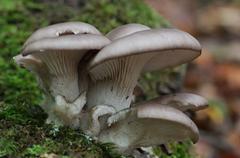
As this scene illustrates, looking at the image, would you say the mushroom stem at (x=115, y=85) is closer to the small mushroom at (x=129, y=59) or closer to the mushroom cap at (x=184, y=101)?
the small mushroom at (x=129, y=59)

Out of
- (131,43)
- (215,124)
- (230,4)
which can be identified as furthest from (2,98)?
(230,4)

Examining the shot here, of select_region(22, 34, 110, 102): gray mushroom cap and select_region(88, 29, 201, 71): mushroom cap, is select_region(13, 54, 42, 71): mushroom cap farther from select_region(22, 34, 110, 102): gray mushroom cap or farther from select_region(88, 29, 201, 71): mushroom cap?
select_region(88, 29, 201, 71): mushroom cap

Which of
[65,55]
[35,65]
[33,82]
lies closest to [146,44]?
[65,55]

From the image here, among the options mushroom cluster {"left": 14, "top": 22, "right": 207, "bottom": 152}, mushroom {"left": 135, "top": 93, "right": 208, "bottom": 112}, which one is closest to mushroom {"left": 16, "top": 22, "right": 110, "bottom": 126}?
mushroom cluster {"left": 14, "top": 22, "right": 207, "bottom": 152}

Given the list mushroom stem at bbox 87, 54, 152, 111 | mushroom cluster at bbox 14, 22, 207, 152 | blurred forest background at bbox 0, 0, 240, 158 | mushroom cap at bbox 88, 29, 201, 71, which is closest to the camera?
mushroom cap at bbox 88, 29, 201, 71

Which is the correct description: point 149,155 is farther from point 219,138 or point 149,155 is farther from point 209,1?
point 209,1

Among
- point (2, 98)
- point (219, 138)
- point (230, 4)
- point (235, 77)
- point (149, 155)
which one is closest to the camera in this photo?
point (149, 155)

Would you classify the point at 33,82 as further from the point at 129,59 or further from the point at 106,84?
the point at 129,59
